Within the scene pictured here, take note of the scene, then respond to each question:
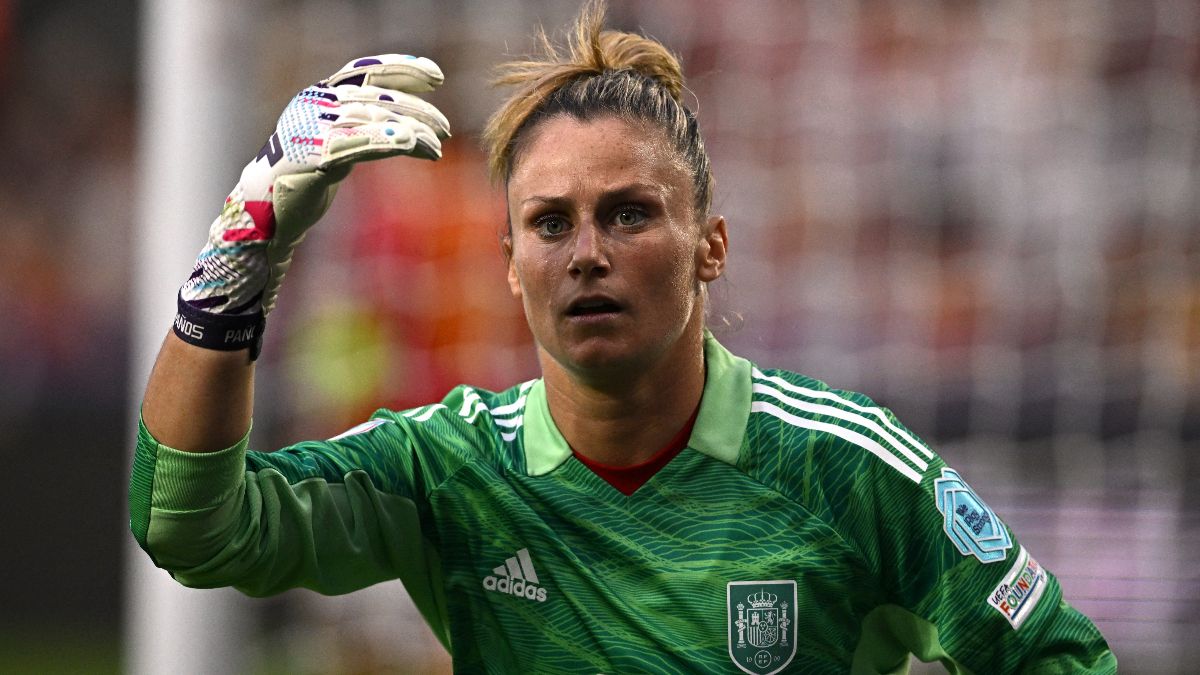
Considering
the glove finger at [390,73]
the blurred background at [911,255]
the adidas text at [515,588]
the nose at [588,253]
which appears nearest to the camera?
the glove finger at [390,73]

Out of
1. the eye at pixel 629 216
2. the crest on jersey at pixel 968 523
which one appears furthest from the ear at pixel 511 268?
the crest on jersey at pixel 968 523

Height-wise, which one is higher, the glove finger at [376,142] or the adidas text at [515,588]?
the glove finger at [376,142]

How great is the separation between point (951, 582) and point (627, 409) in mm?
590

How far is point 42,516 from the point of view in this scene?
6.98 metres

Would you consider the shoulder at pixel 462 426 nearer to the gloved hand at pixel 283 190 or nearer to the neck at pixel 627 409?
the neck at pixel 627 409

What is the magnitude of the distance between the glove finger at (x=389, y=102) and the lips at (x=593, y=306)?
15.4 inches

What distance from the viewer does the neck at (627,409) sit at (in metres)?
2.60

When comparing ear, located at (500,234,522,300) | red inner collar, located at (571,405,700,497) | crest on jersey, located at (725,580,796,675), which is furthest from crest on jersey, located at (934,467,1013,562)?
ear, located at (500,234,522,300)

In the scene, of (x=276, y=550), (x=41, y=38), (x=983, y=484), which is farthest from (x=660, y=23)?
(x=41, y=38)

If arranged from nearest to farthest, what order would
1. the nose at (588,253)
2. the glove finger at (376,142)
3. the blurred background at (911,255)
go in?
the glove finger at (376,142)
the nose at (588,253)
the blurred background at (911,255)

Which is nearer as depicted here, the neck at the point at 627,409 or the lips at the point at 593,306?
the lips at the point at 593,306

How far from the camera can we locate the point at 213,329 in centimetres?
218

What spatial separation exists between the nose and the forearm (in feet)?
1.75

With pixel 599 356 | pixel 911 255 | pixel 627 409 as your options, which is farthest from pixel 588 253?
pixel 911 255
